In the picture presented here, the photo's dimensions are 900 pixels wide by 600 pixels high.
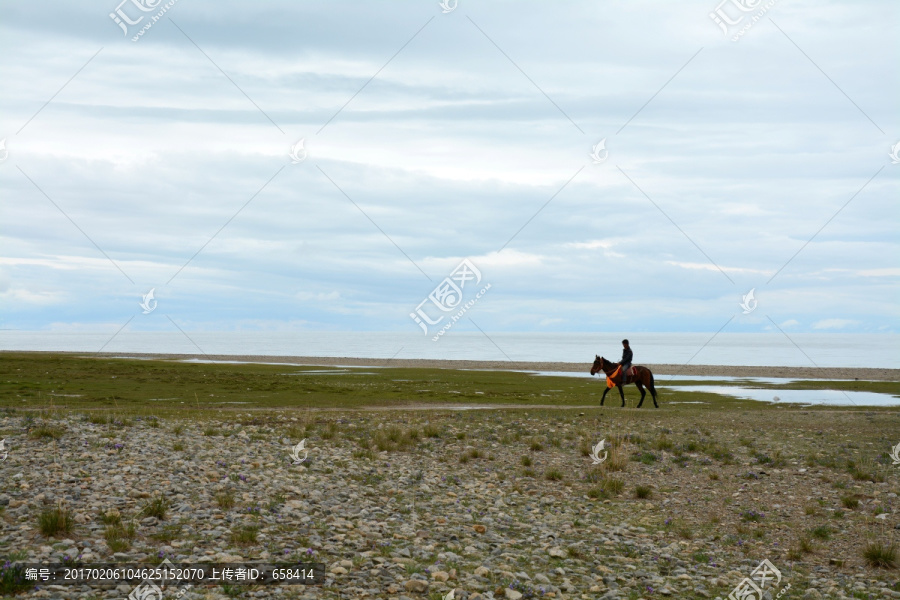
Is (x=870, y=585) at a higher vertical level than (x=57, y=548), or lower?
lower

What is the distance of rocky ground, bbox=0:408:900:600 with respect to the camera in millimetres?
12969

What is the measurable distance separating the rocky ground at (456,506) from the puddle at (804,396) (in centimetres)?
2467

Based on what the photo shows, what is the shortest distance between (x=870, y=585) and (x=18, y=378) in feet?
194

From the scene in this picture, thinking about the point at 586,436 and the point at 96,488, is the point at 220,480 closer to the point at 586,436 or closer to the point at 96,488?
the point at 96,488

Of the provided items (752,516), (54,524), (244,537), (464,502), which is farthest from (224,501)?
(752,516)

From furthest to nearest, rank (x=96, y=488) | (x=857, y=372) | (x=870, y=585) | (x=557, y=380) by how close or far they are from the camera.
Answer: (x=857, y=372)
(x=557, y=380)
(x=96, y=488)
(x=870, y=585)

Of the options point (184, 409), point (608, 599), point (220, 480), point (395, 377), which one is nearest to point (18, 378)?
point (184, 409)

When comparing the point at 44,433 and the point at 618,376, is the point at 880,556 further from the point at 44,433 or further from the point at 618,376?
the point at 618,376

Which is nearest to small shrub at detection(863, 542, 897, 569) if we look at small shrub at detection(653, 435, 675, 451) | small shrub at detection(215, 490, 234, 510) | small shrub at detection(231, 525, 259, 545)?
small shrub at detection(653, 435, 675, 451)

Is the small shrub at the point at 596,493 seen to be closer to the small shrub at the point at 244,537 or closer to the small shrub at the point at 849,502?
the small shrub at the point at 849,502

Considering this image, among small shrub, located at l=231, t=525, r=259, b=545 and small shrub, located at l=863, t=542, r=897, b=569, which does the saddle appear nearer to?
small shrub, located at l=863, t=542, r=897, b=569

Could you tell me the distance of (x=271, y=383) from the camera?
59.7 metres

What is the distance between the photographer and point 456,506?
18016mm

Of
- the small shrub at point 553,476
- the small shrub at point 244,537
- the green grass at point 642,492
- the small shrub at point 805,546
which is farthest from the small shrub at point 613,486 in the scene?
the small shrub at point 244,537
